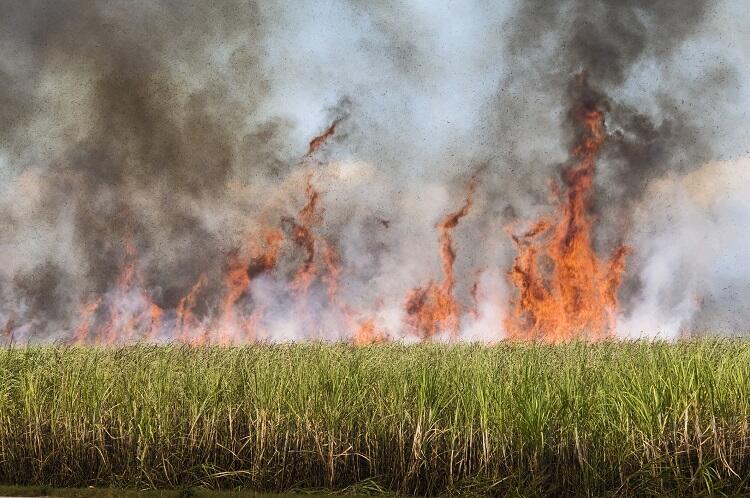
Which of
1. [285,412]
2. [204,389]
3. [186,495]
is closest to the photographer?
[186,495]

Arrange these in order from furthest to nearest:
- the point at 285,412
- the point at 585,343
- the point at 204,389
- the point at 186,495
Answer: the point at 585,343 < the point at 204,389 < the point at 285,412 < the point at 186,495

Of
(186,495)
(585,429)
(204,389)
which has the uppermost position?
(204,389)

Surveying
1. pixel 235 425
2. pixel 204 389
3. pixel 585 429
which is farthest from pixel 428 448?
pixel 204 389

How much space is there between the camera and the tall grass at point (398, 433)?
8695 mm

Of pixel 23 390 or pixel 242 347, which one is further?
pixel 242 347

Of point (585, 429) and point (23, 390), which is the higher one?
point (23, 390)

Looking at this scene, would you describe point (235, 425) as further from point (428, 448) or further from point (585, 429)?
point (585, 429)

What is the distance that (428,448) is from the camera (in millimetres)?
9148

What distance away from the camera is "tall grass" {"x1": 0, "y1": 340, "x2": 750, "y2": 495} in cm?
870

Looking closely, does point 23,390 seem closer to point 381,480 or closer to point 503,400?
point 381,480

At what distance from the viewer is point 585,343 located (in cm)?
1806

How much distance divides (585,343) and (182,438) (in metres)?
11.4

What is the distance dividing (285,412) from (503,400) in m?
2.75

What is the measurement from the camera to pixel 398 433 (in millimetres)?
9141
